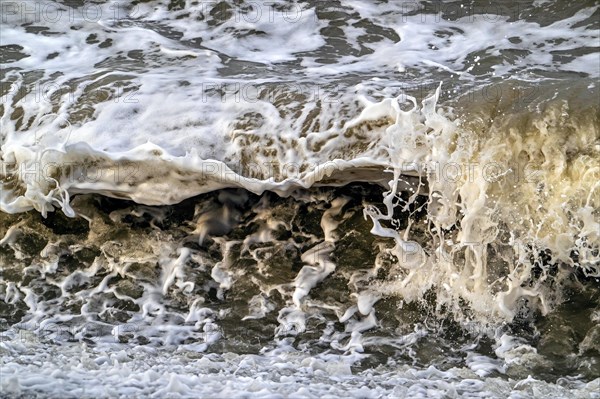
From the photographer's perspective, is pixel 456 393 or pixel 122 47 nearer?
pixel 456 393

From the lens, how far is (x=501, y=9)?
19.2ft

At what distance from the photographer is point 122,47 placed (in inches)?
223

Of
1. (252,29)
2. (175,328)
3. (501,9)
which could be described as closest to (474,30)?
(501,9)

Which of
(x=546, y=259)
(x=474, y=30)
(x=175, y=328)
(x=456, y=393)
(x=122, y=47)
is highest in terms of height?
(x=474, y=30)

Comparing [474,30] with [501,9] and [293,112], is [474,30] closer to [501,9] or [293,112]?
[501,9]

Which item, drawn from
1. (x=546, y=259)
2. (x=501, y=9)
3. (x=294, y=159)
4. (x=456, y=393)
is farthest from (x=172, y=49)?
(x=456, y=393)

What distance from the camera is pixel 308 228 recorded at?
4.33 meters

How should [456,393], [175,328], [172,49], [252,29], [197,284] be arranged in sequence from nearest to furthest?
1. [456,393]
2. [175,328]
3. [197,284]
4. [172,49]
5. [252,29]

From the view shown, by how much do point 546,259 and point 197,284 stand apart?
1786 millimetres

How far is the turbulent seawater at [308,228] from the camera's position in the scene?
3.38 meters

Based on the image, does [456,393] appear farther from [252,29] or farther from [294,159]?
[252,29]

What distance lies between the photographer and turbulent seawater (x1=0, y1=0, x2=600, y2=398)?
3385 millimetres

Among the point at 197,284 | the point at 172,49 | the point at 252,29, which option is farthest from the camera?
the point at 252,29

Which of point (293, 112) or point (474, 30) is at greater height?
point (474, 30)
